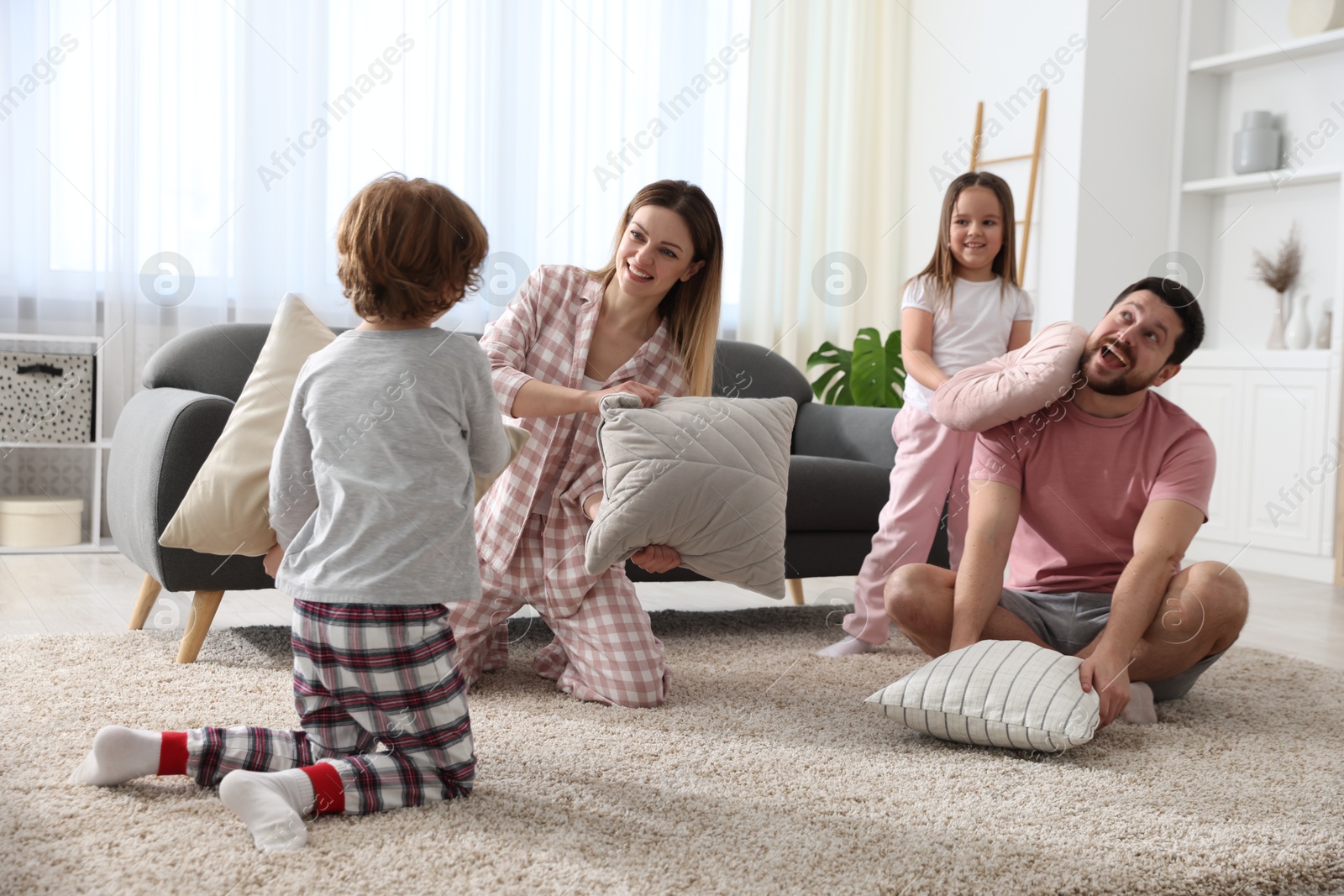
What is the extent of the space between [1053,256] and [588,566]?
3231mm

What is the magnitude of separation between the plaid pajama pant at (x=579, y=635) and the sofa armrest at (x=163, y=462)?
0.55 meters

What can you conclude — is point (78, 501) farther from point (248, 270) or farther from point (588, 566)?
point (588, 566)

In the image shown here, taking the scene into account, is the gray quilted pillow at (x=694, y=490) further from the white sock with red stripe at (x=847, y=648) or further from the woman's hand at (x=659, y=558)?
the white sock with red stripe at (x=847, y=648)

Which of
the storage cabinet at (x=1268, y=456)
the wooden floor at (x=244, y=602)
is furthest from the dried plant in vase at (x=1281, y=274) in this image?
the wooden floor at (x=244, y=602)

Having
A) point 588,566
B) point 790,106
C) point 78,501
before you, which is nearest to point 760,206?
point 790,106

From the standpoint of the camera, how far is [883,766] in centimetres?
157

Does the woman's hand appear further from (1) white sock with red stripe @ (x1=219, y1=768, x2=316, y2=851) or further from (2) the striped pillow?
(1) white sock with red stripe @ (x1=219, y1=768, x2=316, y2=851)

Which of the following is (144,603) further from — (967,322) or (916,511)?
(967,322)

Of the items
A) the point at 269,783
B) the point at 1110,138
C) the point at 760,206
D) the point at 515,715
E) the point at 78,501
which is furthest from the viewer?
the point at 760,206

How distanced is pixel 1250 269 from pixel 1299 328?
448 millimetres

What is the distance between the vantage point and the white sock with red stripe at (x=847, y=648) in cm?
237

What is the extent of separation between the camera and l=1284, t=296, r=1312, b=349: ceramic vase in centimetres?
407

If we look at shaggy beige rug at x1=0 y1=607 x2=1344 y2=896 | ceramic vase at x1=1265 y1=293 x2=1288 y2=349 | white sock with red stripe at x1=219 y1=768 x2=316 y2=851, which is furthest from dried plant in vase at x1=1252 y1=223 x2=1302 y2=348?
white sock with red stripe at x1=219 y1=768 x2=316 y2=851

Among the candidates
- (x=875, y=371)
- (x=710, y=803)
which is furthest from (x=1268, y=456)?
(x=710, y=803)
